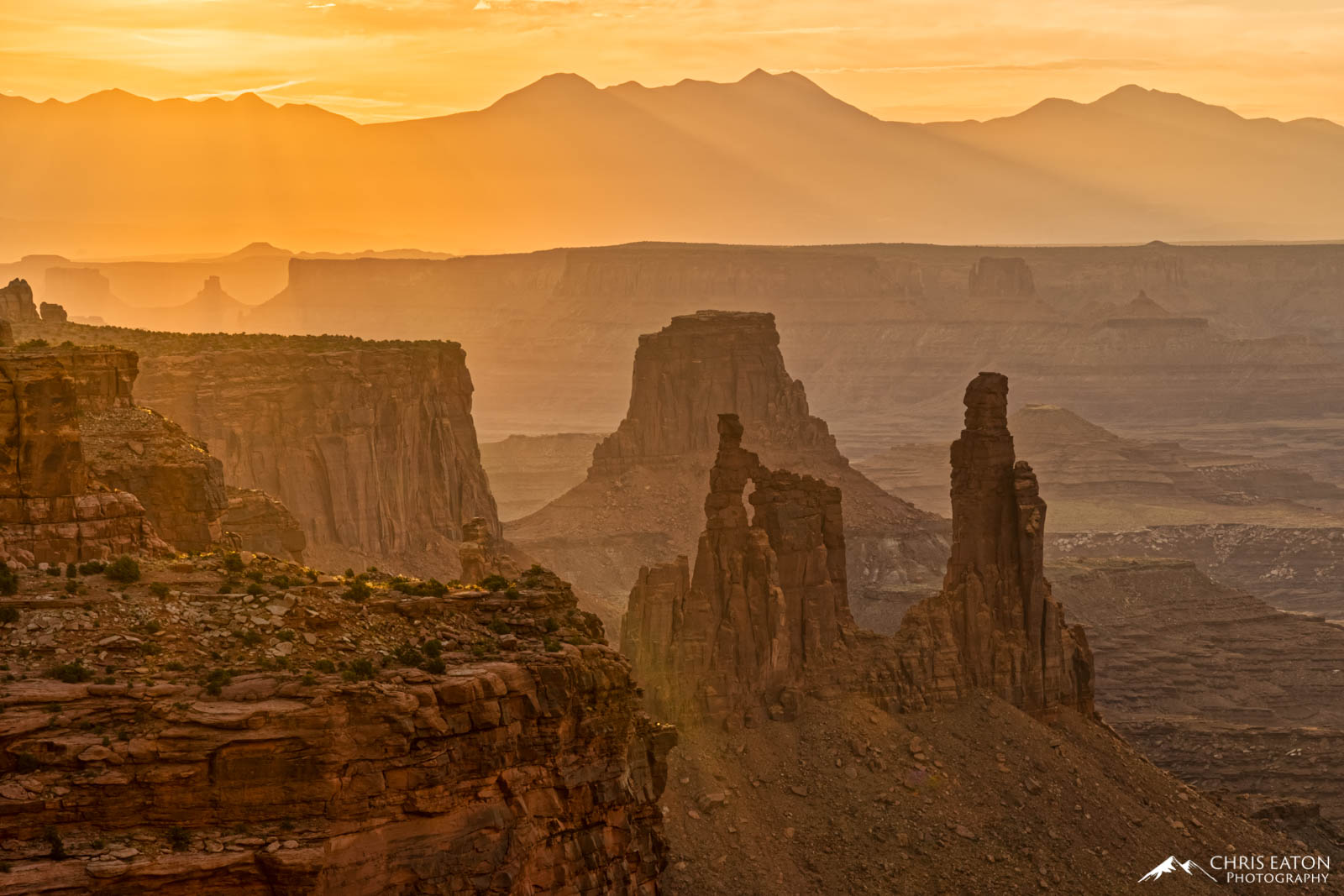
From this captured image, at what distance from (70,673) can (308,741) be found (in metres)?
3.14

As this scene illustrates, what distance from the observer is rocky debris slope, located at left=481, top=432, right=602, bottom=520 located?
554 ft

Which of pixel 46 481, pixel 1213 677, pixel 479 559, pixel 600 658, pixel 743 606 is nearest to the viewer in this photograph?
pixel 600 658

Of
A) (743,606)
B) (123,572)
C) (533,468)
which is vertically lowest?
(743,606)

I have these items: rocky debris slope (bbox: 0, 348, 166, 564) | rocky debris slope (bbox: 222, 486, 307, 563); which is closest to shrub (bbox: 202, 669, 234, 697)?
rocky debris slope (bbox: 0, 348, 166, 564)

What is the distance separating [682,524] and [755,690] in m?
57.0

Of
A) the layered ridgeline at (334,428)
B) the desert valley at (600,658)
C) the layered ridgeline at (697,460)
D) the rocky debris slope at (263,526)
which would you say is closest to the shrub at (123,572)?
the desert valley at (600,658)

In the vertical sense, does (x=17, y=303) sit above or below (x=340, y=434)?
above

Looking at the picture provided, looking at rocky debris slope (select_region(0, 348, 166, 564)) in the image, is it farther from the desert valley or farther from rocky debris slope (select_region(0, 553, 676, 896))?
rocky debris slope (select_region(0, 553, 676, 896))

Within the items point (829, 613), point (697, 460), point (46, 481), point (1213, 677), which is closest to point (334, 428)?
point (829, 613)

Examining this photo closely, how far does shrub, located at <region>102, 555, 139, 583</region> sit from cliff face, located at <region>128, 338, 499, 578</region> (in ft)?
149

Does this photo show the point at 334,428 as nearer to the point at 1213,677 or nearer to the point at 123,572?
the point at 1213,677

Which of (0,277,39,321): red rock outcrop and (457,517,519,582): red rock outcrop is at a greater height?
(0,277,39,321): red rock outcrop

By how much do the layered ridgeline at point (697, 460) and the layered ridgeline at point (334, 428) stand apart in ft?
75.3

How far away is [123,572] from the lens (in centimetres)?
3086
